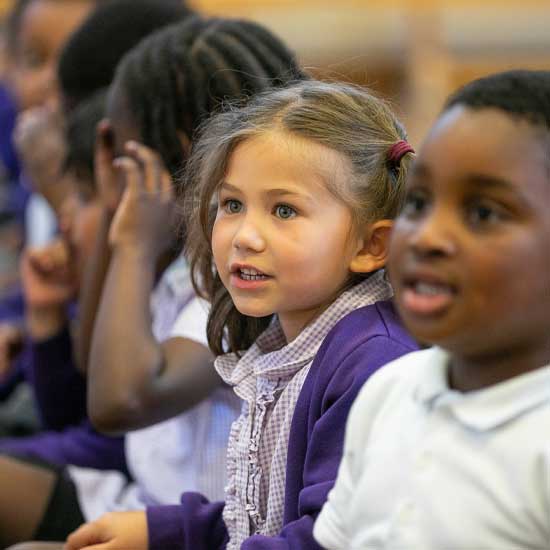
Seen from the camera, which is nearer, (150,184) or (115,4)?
(150,184)

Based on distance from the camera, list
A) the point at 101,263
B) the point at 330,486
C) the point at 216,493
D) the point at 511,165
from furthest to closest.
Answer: the point at 101,263
the point at 216,493
the point at 330,486
the point at 511,165

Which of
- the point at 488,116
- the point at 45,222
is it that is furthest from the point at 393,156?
the point at 45,222

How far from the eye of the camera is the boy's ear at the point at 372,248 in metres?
1.01

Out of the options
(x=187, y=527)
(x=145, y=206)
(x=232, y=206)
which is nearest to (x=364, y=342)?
(x=232, y=206)

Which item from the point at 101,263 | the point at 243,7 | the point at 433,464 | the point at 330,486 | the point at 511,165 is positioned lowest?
the point at 243,7

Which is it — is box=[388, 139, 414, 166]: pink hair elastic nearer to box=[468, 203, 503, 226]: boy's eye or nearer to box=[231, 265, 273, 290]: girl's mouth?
box=[231, 265, 273, 290]: girl's mouth

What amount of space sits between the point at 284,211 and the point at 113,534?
367mm

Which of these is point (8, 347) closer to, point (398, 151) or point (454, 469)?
point (398, 151)

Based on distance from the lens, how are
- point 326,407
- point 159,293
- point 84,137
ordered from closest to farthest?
point 326,407
point 159,293
point 84,137

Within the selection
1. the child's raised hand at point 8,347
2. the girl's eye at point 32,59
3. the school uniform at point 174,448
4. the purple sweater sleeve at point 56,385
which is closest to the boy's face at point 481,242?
the school uniform at point 174,448

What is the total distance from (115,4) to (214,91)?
62 cm

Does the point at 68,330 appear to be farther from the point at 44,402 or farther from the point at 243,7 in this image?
the point at 243,7

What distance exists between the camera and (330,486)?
0.88 metres

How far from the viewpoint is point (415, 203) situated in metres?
0.75
